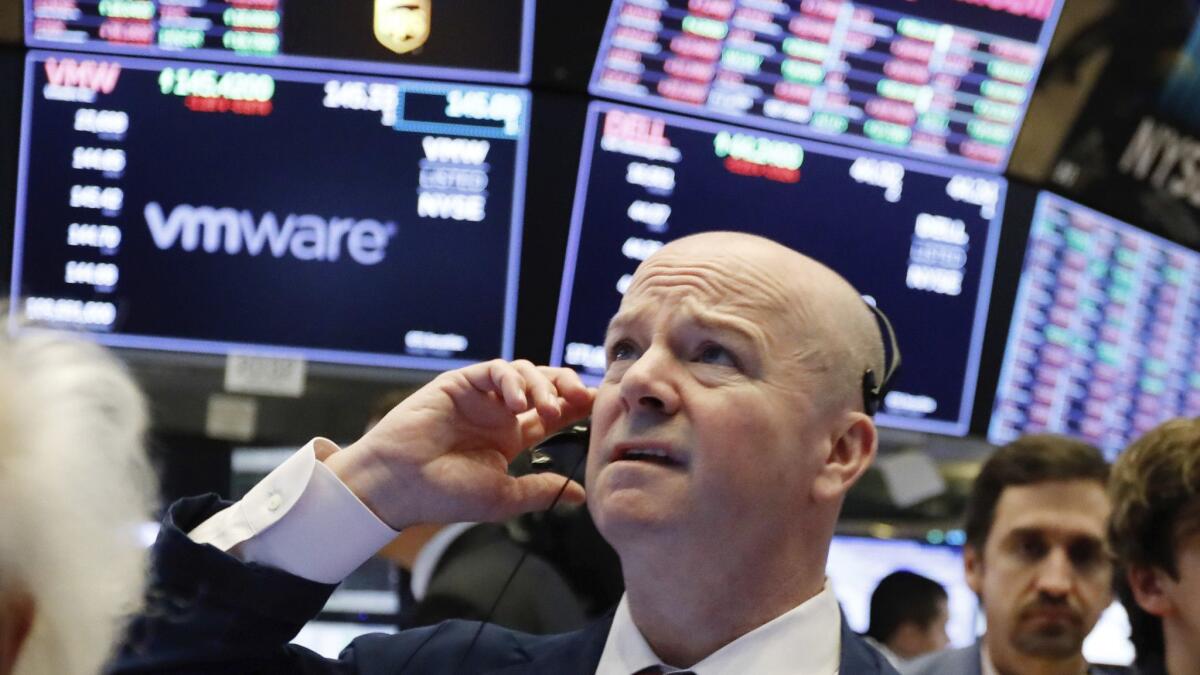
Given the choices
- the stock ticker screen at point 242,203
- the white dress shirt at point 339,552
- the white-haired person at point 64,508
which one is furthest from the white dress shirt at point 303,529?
the stock ticker screen at point 242,203

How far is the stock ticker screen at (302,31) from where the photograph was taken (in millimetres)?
2830

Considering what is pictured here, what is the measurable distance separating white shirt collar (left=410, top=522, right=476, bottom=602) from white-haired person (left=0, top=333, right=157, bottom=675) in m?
1.52

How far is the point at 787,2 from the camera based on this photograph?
2.98 m

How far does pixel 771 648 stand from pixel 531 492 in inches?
12.8

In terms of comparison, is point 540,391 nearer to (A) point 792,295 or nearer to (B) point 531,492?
(B) point 531,492

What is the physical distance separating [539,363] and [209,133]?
0.72 m

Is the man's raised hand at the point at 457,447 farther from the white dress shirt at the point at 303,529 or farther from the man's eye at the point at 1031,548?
the man's eye at the point at 1031,548

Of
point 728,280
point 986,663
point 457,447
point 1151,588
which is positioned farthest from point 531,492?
point 986,663

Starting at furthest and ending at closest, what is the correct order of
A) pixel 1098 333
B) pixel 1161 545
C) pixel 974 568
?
pixel 1098 333 → pixel 974 568 → pixel 1161 545

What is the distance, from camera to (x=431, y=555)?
2.68 meters

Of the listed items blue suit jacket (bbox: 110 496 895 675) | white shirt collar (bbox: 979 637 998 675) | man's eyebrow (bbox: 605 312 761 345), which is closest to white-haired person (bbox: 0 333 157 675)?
blue suit jacket (bbox: 110 496 895 675)

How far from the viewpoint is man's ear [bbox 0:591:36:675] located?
2.97 feet

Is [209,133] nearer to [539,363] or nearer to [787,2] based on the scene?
[539,363]

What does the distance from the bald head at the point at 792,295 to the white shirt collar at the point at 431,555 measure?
1048 millimetres
